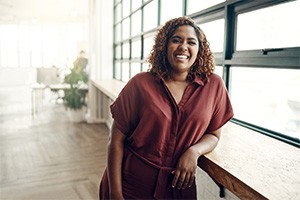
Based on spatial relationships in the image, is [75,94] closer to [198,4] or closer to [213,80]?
[198,4]

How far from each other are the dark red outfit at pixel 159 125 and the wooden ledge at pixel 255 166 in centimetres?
14

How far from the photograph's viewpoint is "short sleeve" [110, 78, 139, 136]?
4.24 feet

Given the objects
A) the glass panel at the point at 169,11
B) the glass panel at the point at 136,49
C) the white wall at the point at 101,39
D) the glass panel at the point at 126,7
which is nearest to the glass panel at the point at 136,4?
the glass panel at the point at 126,7

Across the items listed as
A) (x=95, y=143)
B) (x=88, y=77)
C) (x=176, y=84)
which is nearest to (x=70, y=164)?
(x=95, y=143)

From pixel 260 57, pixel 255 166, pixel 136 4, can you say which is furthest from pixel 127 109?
pixel 136 4

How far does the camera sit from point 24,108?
752 cm

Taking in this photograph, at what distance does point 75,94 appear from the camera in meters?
5.81

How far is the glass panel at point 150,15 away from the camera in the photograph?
3.74 m

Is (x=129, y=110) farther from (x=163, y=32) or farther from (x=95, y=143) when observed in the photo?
(x=95, y=143)

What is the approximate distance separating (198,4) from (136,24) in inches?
86.4

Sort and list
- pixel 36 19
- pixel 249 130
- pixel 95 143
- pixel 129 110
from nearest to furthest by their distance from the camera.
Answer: pixel 129 110 → pixel 249 130 → pixel 95 143 → pixel 36 19

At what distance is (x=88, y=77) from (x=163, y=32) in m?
4.85

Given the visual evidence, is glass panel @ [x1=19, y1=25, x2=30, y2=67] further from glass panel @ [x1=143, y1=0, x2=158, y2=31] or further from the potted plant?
glass panel @ [x1=143, y1=0, x2=158, y2=31]

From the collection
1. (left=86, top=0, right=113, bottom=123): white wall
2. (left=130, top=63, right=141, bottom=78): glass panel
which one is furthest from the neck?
(left=86, top=0, right=113, bottom=123): white wall
